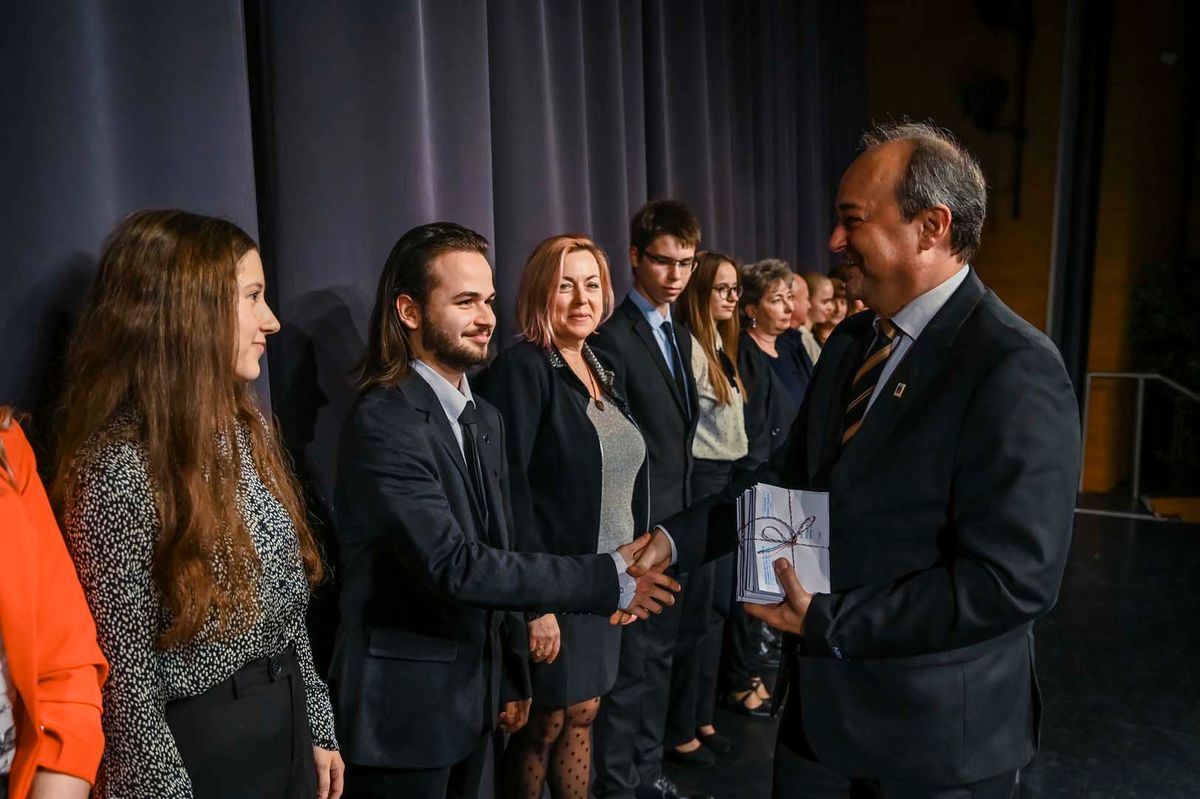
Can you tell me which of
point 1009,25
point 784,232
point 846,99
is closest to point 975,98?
point 1009,25

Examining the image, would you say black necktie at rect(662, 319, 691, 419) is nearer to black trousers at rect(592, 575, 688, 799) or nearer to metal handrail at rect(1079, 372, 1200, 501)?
black trousers at rect(592, 575, 688, 799)

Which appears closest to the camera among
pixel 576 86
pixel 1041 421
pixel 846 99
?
pixel 1041 421

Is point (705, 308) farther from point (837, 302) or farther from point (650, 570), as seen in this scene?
point (837, 302)

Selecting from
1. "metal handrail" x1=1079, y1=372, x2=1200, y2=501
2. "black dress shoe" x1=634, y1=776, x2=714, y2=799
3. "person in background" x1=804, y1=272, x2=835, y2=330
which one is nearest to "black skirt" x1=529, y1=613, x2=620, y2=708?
"black dress shoe" x1=634, y1=776, x2=714, y2=799

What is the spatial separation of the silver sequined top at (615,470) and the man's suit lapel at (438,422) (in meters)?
0.55

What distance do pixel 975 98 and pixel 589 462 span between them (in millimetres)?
6075

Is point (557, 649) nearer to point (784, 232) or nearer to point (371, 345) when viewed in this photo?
point (371, 345)

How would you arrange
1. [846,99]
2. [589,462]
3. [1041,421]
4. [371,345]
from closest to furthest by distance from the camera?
[1041,421] < [371,345] < [589,462] < [846,99]

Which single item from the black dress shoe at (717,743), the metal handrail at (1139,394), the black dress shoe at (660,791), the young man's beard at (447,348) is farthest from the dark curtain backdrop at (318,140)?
the metal handrail at (1139,394)

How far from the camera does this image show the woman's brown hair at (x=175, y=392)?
1.18 metres

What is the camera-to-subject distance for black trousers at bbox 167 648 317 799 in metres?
1.23

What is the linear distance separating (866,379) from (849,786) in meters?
0.64

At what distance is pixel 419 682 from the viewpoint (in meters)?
1.69

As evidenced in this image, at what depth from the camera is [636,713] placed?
264 cm
